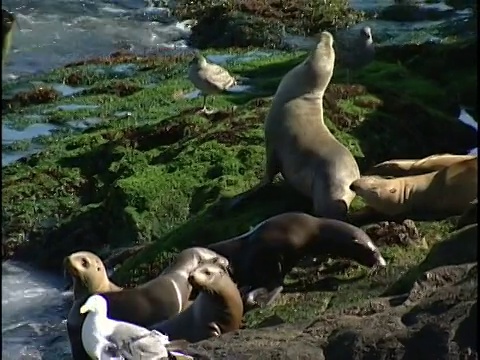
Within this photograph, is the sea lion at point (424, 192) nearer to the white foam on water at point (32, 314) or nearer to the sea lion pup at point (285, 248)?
the sea lion pup at point (285, 248)

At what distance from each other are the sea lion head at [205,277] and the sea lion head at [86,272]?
1124mm

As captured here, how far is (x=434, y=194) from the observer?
9.50 m

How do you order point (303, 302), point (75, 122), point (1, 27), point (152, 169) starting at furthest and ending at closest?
point (75, 122) → point (152, 169) → point (303, 302) → point (1, 27)

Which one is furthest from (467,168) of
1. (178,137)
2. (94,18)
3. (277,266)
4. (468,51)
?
(94,18)

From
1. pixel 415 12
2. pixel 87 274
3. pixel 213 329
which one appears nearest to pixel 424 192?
pixel 213 329

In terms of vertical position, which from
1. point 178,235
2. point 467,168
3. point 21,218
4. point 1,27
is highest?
point 1,27

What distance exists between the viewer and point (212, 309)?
24.6 ft

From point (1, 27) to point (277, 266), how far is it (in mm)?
6767

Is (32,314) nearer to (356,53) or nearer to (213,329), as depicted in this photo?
(213,329)

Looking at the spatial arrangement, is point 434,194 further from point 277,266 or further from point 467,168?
point 277,266

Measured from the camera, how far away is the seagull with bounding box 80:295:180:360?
6.02 m

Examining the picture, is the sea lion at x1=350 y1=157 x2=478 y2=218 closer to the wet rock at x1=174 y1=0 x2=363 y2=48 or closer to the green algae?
the green algae

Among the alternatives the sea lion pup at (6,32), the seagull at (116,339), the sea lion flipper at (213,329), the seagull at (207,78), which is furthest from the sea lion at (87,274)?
the sea lion pup at (6,32)

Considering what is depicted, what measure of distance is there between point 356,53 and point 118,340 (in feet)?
33.4
